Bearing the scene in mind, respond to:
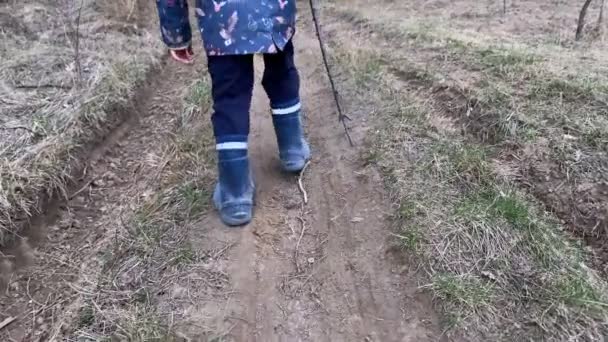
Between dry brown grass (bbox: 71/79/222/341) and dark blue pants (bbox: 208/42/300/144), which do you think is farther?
dark blue pants (bbox: 208/42/300/144)

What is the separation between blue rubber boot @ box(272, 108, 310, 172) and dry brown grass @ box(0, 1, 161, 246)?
1102 millimetres

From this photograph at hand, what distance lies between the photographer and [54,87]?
3.43 m

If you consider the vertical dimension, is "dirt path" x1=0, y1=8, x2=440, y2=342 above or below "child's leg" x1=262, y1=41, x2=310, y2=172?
below

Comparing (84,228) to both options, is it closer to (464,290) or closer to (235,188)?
(235,188)

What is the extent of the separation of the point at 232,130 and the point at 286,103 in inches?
14.0

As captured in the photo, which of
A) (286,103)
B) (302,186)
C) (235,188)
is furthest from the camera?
(302,186)

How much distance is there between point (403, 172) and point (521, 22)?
9.41 feet

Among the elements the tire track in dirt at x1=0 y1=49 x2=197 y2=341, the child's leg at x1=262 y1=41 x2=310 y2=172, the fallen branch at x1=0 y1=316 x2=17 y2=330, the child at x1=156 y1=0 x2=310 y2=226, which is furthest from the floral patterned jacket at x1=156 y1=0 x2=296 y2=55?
the fallen branch at x1=0 y1=316 x2=17 y2=330

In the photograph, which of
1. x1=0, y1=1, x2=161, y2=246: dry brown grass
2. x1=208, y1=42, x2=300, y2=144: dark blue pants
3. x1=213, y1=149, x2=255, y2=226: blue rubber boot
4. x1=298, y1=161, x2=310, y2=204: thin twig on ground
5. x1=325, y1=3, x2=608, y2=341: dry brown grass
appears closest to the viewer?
x1=325, y1=3, x2=608, y2=341: dry brown grass

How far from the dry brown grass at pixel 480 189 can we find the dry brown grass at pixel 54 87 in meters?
1.51

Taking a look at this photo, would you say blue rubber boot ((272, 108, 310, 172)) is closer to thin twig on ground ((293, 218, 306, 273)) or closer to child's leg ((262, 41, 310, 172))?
child's leg ((262, 41, 310, 172))

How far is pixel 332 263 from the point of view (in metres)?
2.11

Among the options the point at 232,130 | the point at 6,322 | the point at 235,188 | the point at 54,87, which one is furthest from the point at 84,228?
the point at 54,87

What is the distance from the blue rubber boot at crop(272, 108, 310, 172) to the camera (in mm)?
2492
